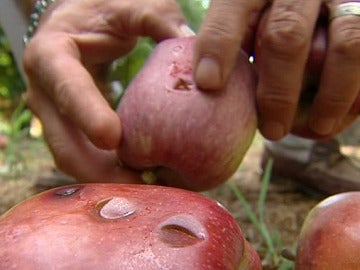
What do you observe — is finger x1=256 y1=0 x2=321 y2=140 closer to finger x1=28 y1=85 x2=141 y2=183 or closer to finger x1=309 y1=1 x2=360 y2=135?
finger x1=309 y1=1 x2=360 y2=135

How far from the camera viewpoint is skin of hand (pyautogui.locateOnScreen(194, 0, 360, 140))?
0.84 m

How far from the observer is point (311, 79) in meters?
0.97

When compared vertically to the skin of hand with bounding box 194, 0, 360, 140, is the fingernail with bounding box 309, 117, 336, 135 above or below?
below

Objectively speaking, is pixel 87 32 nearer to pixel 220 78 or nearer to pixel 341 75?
pixel 220 78

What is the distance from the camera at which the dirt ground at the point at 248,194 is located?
141cm

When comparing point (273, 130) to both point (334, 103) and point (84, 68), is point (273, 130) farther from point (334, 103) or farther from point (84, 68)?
point (84, 68)

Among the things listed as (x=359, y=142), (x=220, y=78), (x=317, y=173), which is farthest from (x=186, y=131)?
(x=359, y=142)

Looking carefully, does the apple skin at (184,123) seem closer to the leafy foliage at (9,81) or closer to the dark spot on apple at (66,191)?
the dark spot on apple at (66,191)

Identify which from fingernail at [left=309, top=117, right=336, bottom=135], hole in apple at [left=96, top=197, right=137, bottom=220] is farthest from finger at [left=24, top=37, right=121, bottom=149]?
fingernail at [left=309, top=117, right=336, bottom=135]

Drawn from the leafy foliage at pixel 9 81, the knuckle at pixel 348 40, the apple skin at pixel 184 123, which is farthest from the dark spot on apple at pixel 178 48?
the leafy foliage at pixel 9 81

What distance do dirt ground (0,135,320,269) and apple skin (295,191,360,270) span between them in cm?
33

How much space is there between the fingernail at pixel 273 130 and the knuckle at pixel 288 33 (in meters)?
0.13

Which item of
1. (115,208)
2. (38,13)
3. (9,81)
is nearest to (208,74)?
(115,208)

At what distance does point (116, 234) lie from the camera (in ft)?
1.82
